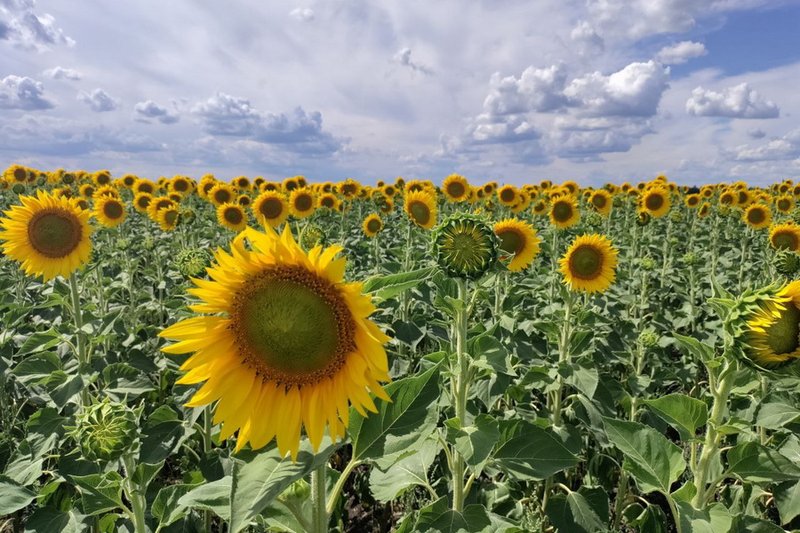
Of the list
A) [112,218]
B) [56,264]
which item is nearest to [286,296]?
[56,264]

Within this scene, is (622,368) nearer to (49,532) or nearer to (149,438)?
(149,438)

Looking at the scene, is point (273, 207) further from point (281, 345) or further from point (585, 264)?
point (281, 345)

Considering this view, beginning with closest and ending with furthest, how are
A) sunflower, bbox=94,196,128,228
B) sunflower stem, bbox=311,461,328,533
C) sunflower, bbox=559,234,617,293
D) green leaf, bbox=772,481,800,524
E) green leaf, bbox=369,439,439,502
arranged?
sunflower stem, bbox=311,461,328,533
green leaf, bbox=369,439,439,502
green leaf, bbox=772,481,800,524
sunflower, bbox=559,234,617,293
sunflower, bbox=94,196,128,228

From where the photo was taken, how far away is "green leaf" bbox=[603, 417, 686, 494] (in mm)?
2244

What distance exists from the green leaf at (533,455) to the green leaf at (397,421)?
0.85 metres

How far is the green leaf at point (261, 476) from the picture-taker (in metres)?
1.27

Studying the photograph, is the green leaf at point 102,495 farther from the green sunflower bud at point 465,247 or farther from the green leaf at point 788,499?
the green leaf at point 788,499

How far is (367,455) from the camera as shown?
171 cm

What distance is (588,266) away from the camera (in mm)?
5074

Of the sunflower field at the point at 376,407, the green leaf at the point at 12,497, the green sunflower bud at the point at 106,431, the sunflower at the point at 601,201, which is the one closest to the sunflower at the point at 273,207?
the sunflower field at the point at 376,407

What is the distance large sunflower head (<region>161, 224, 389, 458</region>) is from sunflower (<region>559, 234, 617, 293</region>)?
3.86 meters

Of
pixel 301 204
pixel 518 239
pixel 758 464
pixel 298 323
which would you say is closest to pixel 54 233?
pixel 298 323

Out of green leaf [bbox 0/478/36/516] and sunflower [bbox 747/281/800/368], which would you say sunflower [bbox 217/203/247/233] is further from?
sunflower [bbox 747/281/800/368]

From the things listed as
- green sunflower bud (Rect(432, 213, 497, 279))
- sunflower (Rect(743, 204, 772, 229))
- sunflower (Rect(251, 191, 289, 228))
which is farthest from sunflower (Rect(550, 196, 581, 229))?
green sunflower bud (Rect(432, 213, 497, 279))
